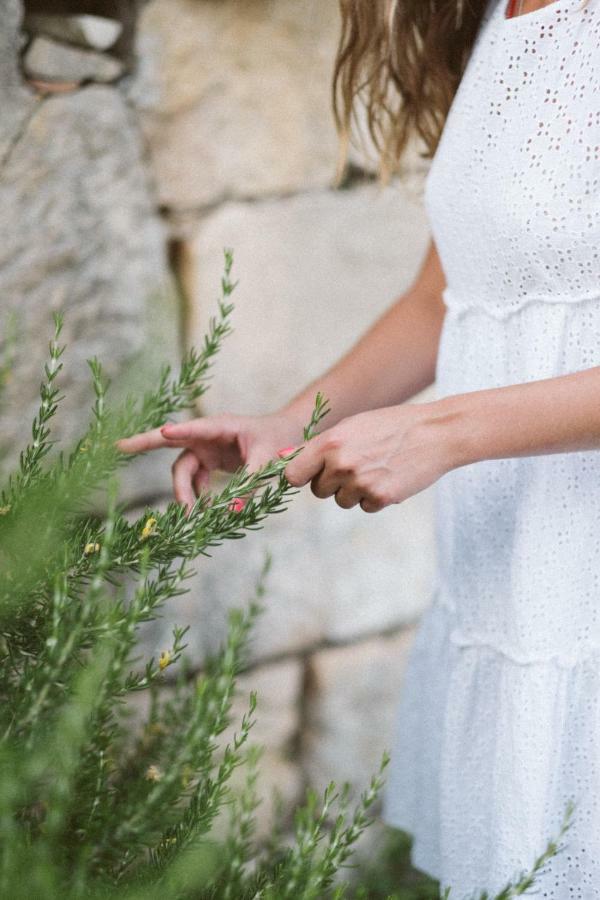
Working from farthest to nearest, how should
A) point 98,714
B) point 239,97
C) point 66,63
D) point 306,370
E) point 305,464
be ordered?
point 306,370, point 239,97, point 66,63, point 305,464, point 98,714

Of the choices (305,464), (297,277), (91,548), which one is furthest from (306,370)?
(91,548)

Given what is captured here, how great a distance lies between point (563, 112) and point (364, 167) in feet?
2.32

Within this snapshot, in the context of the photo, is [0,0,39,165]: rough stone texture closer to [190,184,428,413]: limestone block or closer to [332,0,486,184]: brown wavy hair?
[190,184,428,413]: limestone block

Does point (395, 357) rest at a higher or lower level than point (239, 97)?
lower

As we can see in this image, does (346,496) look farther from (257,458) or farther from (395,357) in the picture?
(395,357)

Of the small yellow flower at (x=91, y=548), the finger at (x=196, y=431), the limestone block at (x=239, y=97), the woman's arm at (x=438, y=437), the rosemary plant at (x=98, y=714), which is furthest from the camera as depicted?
the limestone block at (x=239, y=97)

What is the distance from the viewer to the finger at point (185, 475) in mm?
964

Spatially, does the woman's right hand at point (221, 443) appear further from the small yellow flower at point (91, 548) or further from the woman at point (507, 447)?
the small yellow flower at point (91, 548)

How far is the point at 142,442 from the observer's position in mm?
903

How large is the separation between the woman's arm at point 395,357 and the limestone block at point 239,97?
1.22 feet

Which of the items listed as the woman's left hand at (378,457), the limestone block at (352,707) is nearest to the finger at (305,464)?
the woman's left hand at (378,457)

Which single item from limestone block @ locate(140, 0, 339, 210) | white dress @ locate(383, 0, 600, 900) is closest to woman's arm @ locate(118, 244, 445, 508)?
white dress @ locate(383, 0, 600, 900)

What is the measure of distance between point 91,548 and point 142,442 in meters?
0.25

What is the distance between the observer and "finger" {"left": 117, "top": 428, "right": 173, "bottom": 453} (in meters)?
0.86
